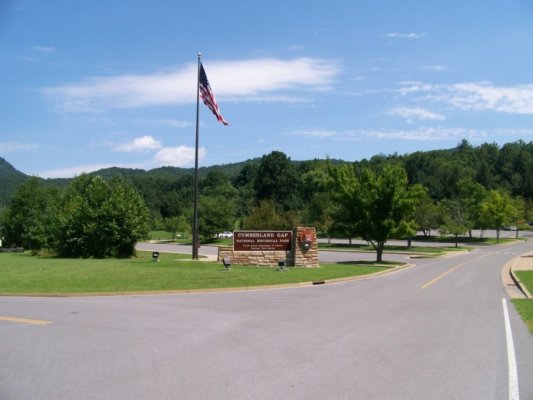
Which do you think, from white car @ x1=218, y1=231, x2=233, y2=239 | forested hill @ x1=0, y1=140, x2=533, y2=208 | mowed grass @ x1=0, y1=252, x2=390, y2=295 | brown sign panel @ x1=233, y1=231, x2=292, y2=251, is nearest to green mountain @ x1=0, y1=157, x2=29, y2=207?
forested hill @ x1=0, y1=140, x2=533, y2=208

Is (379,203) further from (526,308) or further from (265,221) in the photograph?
(526,308)

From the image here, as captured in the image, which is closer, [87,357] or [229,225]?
[87,357]

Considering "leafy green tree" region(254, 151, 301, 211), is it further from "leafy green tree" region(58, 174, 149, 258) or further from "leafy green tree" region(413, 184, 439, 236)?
"leafy green tree" region(58, 174, 149, 258)

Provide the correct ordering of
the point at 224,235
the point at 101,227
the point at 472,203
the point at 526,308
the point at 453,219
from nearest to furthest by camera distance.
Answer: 1. the point at 526,308
2. the point at 101,227
3. the point at 453,219
4. the point at 472,203
5. the point at 224,235

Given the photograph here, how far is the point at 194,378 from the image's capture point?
7.54 m

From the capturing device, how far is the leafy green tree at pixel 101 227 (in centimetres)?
4225

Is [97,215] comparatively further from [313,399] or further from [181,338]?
[313,399]

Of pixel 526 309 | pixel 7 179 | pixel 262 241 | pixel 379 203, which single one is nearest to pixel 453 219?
pixel 379 203

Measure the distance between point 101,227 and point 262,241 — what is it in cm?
1698

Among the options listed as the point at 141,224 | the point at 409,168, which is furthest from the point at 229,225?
the point at 409,168

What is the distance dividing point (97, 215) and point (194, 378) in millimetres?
36745

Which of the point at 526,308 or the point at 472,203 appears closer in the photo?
the point at 526,308

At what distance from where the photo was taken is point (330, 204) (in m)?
72.6

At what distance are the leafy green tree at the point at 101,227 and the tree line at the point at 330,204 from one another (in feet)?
0.30
